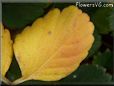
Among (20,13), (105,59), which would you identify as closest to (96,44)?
(105,59)

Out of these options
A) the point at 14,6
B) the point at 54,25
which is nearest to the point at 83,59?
the point at 54,25

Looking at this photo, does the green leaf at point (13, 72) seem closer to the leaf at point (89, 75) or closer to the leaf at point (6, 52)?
the leaf at point (6, 52)

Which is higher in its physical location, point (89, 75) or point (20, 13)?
point (20, 13)

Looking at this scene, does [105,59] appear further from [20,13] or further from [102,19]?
[20,13]

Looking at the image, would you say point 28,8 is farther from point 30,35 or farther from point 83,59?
point 83,59

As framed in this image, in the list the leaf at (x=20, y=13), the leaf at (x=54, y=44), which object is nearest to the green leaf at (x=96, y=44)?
the leaf at (x=54, y=44)

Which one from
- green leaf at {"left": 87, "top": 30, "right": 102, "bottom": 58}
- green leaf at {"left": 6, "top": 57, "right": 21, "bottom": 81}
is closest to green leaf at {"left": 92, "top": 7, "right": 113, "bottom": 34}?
green leaf at {"left": 87, "top": 30, "right": 102, "bottom": 58}
